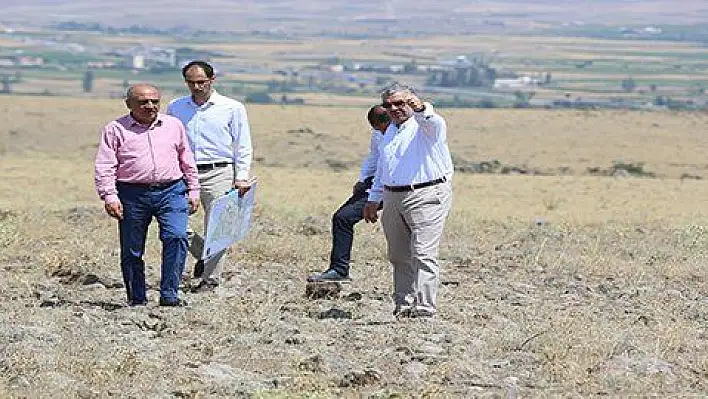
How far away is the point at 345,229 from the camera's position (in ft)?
39.1

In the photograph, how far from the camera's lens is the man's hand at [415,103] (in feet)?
32.7

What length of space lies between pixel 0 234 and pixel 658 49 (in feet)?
522

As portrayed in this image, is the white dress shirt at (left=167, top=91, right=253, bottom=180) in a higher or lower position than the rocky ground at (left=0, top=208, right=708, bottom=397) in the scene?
higher

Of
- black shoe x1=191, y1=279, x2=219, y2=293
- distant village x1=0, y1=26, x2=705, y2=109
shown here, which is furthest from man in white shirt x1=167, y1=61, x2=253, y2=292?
distant village x1=0, y1=26, x2=705, y2=109

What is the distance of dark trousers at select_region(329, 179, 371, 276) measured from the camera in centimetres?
1191

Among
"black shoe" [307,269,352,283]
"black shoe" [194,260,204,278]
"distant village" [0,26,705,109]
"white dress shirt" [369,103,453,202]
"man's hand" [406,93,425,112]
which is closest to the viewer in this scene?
"man's hand" [406,93,425,112]

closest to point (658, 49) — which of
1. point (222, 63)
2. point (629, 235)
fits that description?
point (222, 63)

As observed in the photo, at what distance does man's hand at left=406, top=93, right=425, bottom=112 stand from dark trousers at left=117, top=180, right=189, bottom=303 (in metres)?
1.66

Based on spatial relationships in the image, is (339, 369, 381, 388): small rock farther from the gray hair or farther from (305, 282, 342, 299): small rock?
(305, 282, 342, 299): small rock

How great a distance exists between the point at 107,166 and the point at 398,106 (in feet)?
6.19

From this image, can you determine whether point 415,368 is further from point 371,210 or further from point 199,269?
point 199,269

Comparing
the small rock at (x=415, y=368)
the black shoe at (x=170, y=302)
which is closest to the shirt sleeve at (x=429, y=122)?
the small rock at (x=415, y=368)

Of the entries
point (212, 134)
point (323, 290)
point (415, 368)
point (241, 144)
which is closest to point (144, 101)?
point (212, 134)

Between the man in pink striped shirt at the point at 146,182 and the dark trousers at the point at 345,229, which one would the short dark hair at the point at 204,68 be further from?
the dark trousers at the point at 345,229
